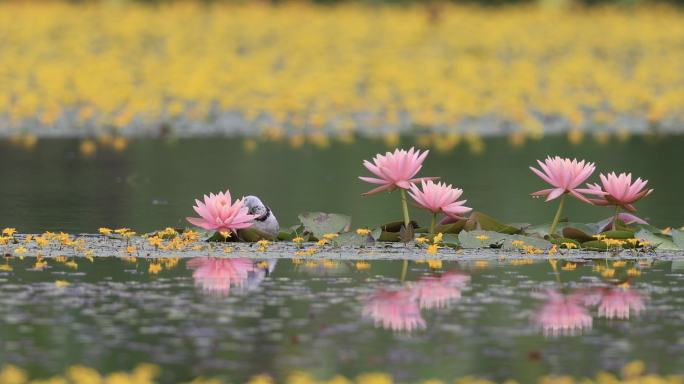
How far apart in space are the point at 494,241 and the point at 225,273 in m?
1.48

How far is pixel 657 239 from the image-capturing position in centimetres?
836

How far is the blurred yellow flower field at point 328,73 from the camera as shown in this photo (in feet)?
57.3

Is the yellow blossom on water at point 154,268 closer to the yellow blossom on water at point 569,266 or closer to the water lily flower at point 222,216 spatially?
the water lily flower at point 222,216

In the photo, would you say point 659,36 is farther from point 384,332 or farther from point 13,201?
point 384,332

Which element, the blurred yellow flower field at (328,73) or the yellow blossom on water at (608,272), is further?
the blurred yellow flower field at (328,73)

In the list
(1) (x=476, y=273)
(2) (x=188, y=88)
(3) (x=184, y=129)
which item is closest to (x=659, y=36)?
(2) (x=188, y=88)

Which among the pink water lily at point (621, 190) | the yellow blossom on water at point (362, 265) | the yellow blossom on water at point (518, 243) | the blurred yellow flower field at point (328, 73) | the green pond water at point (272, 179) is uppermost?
the blurred yellow flower field at point (328, 73)

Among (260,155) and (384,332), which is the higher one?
(260,155)

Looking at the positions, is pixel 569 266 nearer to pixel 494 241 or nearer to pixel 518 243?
pixel 518 243

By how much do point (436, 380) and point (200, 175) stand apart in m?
7.77

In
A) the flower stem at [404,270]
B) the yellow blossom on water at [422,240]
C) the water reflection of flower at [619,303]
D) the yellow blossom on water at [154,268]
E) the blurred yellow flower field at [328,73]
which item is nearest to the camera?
the water reflection of flower at [619,303]

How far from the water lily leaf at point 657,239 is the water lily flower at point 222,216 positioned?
6.21 feet

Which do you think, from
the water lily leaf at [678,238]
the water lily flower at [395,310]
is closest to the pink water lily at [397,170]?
the water lily leaf at [678,238]

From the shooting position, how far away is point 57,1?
32.8 meters
